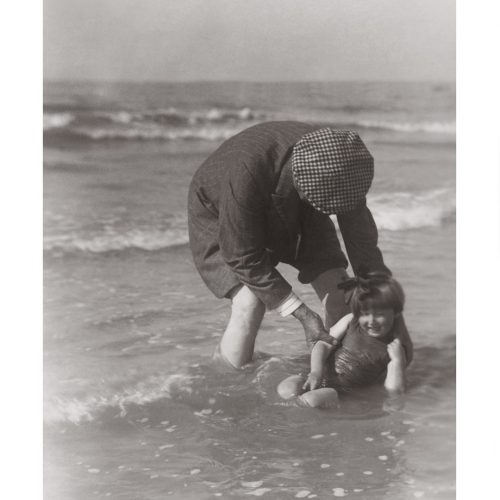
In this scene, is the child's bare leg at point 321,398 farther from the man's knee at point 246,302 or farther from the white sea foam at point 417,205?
the white sea foam at point 417,205

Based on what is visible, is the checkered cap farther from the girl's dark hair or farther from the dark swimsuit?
the dark swimsuit

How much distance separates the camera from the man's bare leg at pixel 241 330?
2605 millimetres

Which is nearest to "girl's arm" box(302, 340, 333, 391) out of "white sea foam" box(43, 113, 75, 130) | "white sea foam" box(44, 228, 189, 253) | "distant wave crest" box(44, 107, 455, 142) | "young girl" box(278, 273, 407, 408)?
"young girl" box(278, 273, 407, 408)

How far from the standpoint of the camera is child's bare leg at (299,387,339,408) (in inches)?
101

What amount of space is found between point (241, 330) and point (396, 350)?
0.48 meters

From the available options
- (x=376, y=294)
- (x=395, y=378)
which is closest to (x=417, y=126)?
(x=376, y=294)

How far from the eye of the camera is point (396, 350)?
258cm

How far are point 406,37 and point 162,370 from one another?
1.31 m

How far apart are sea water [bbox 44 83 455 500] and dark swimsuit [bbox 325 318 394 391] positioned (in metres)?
0.06

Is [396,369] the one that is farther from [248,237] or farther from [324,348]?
[248,237]

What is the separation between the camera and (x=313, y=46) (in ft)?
8.96

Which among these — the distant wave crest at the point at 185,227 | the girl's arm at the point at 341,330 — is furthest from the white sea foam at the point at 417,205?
the girl's arm at the point at 341,330
